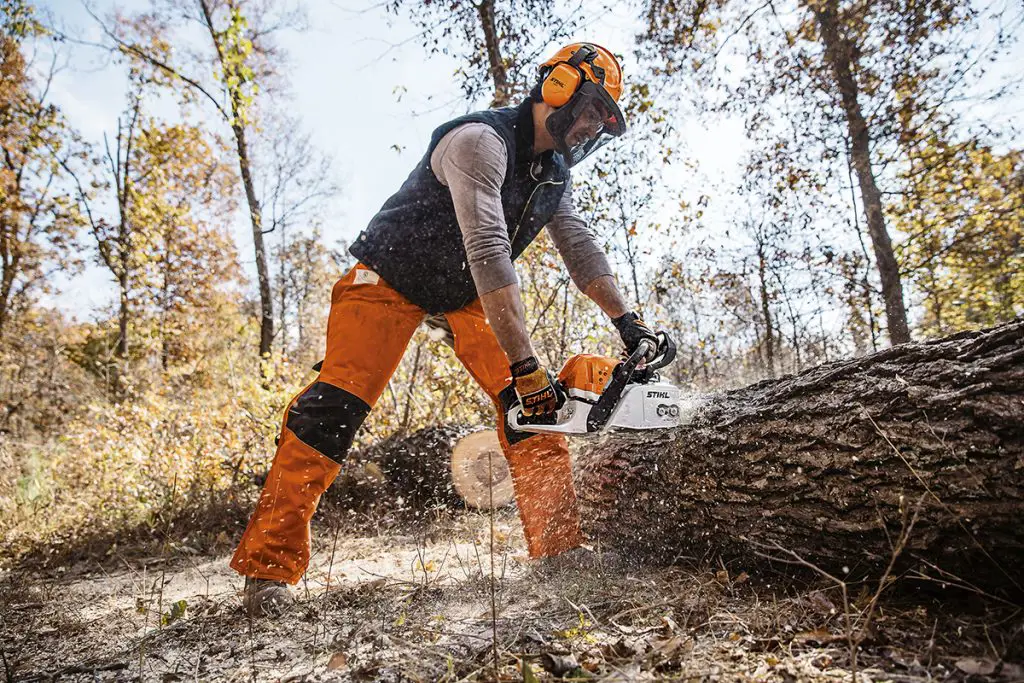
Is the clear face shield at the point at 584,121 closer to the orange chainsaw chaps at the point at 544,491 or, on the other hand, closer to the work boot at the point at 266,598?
the orange chainsaw chaps at the point at 544,491

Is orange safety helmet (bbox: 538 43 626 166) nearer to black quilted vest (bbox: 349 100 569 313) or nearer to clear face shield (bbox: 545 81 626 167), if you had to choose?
clear face shield (bbox: 545 81 626 167)

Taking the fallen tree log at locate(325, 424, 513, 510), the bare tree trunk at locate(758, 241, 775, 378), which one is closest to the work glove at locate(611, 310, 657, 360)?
the fallen tree log at locate(325, 424, 513, 510)

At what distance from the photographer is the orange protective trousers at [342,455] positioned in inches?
77.9

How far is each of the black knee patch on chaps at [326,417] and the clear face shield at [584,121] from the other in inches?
55.0

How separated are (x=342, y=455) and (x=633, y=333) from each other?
1321 millimetres

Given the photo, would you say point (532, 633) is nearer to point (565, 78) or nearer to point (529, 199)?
point (529, 199)

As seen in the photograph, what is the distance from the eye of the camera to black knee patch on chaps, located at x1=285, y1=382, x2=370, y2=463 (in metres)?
2.03

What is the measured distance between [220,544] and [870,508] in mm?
3792

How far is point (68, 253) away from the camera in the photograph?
11945 mm

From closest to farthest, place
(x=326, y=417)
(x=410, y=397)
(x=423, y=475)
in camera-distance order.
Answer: (x=326, y=417) → (x=423, y=475) → (x=410, y=397)

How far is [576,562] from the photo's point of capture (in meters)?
2.10

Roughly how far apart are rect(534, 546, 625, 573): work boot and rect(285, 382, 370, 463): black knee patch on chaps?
3.11ft

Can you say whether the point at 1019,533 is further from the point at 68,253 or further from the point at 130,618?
the point at 68,253

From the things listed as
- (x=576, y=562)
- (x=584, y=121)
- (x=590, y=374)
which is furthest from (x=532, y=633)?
(x=584, y=121)
